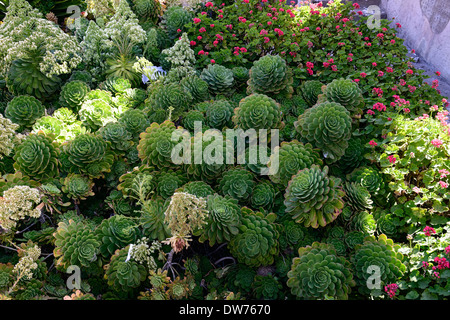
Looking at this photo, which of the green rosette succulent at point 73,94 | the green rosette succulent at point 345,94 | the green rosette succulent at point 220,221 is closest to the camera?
the green rosette succulent at point 220,221

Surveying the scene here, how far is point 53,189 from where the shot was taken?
6.49ft

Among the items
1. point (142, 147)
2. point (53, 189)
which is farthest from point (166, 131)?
point (53, 189)

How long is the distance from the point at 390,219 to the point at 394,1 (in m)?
3.61

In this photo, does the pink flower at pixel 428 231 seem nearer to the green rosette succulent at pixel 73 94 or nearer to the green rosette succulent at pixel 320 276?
the green rosette succulent at pixel 320 276

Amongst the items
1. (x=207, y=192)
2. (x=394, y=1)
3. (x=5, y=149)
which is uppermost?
(x=394, y=1)

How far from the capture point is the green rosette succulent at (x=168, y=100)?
8.37 ft

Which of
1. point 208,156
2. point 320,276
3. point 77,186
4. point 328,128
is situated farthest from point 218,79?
point 320,276

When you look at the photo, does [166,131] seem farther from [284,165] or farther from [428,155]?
[428,155]

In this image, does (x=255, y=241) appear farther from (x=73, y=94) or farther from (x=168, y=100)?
(x=73, y=94)

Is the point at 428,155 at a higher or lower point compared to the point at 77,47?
lower

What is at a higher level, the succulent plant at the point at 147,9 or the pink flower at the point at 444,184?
the succulent plant at the point at 147,9

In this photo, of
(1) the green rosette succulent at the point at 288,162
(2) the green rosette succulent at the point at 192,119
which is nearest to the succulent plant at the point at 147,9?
(2) the green rosette succulent at the point at 192,119

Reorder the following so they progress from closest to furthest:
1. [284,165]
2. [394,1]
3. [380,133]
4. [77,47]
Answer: [284,165] < [380,133] < [77,47] < [394,1]

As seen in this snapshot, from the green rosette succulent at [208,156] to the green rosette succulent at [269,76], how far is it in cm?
67
